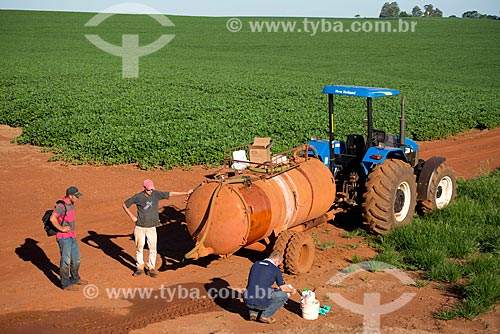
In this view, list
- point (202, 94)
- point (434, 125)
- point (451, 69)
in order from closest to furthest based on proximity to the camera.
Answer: point (434, 125) → point (202, 94) → point (451, 69)

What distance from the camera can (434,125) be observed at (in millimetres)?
26312

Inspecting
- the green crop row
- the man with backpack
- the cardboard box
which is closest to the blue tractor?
the cardboard box

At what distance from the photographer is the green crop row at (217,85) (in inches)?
888

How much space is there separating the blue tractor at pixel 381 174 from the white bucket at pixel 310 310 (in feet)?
11.6

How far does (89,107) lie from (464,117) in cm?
1696

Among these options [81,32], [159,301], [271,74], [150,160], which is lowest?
[159,301]

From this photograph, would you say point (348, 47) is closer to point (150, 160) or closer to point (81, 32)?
point (81, 32)

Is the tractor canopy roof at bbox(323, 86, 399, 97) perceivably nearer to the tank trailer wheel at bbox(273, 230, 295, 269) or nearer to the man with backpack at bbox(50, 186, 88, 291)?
the tank trailer wheel at bbox(273, 230, 295, 269)

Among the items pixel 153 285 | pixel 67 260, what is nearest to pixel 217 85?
pixel 153 285

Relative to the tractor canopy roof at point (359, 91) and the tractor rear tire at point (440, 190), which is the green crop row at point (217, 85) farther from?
the tractor rear tire at point (440, 190)

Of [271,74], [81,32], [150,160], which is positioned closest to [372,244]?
[150,160]

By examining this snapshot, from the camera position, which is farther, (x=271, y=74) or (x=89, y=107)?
(x=271, y=74)

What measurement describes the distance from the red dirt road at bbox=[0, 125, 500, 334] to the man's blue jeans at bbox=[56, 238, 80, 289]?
0.26 m

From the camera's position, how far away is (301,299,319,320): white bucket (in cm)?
920
